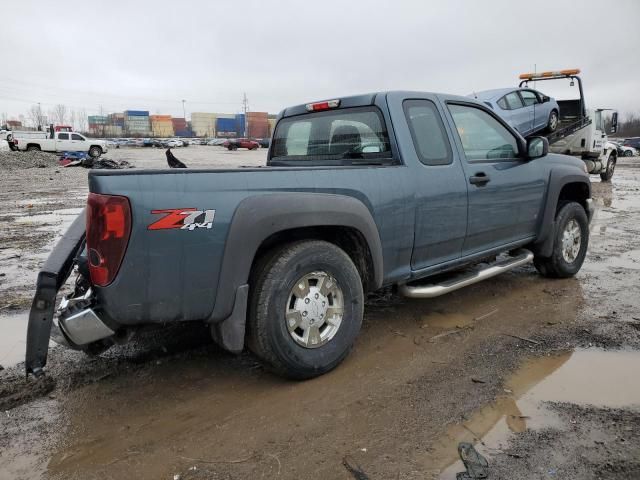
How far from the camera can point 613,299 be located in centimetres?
476

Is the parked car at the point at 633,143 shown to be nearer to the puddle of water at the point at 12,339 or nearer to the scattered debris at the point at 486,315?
the scattered debris at the point at 486,315

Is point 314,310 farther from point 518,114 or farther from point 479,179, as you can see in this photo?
point 518,114

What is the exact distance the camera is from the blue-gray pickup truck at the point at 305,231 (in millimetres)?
2496

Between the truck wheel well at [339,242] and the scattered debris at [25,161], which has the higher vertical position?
the scattered debris at [25,161]

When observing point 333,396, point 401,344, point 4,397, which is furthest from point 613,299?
point 4,397

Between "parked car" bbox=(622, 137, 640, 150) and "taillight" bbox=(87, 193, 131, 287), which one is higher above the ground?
"parked car" bbox=(622, 137, 640, 150)

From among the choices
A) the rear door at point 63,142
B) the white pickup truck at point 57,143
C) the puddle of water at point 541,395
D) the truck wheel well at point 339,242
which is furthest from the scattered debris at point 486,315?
the rear door at point 63,142

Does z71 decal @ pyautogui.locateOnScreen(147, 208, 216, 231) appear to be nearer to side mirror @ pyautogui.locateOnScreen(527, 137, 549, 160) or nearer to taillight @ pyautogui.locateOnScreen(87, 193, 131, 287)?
taillight @ pyautogui.locateOnScreen(87, 193, 131, 287)

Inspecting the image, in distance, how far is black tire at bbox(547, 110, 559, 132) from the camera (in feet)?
46.5

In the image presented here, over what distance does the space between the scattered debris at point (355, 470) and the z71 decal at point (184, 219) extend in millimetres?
1366

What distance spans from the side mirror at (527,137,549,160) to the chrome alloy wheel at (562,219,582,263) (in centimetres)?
107

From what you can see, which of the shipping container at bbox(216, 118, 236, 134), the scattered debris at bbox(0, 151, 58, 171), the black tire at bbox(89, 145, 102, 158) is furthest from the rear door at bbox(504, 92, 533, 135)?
the shipping container at bbox(216, 118, 236, 134)

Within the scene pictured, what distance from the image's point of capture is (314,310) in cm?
310

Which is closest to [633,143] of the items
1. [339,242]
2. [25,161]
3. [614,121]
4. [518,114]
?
[614,121]
